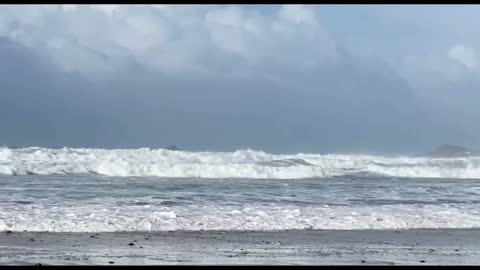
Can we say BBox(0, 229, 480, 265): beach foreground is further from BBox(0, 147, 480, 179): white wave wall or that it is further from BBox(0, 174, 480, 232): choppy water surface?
BBox(0, 147, 480, 179): white wave wall

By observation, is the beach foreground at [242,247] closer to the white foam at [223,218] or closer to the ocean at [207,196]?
the white foam at [223,218]

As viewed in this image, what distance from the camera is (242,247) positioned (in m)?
11.7

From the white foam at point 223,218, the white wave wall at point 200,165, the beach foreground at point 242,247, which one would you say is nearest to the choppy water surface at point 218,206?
the white foam at point 223,218

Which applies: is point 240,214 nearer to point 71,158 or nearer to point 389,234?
point 389,234

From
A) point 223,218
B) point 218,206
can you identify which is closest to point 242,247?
point 223,218

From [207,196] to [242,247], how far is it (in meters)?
7.06

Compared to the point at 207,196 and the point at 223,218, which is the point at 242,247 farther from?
the point at 207,196

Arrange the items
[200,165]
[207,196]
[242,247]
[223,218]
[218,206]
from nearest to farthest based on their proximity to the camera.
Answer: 1. [242,247]
2. [223,218]
3. [218,206]
4. [207,196]
5. [200,165]

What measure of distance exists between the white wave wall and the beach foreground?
13956mm

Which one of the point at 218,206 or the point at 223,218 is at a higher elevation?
the point at 218,206

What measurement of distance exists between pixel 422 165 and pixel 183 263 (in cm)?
2681

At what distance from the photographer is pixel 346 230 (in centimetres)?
1459

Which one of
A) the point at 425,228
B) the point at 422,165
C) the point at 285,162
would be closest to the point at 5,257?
the point at 425,228

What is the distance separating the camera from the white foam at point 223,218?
1367 cm
